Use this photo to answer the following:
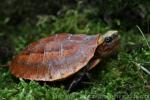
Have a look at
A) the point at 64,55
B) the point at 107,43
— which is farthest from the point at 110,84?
the point at 64,55

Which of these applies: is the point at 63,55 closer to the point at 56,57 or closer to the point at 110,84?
the point at 56,57

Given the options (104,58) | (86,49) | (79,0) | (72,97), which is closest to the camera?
(72,97)

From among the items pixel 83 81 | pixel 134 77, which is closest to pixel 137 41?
pixel 134 77

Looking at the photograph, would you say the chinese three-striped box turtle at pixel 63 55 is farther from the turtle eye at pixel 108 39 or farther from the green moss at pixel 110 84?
the green moss at pixel 110 84

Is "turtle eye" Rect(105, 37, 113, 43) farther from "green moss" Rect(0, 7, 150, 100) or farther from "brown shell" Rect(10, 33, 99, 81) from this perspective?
"green moss" Rect(0, 7, 150, 100)

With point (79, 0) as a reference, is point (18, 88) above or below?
below

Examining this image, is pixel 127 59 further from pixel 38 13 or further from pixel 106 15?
pixel 38 13

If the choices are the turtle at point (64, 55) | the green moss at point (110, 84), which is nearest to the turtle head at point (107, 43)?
the turtle at point (64, 55)
